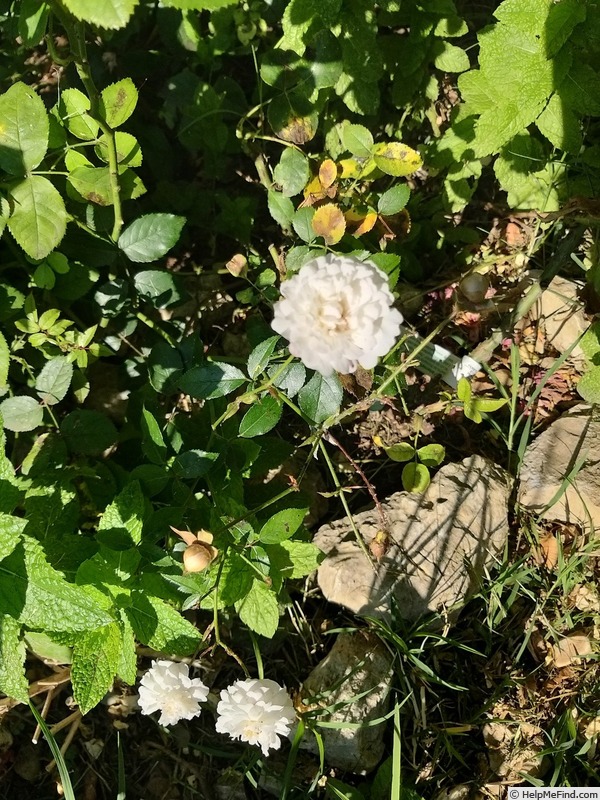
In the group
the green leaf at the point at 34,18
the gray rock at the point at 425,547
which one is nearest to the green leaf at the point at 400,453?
the gray rock at the point at 425,547

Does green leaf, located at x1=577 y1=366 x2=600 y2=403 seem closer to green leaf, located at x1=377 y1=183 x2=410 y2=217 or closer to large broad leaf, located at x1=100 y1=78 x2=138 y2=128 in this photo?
green leaf, located at x1=377 y1=183 x2=410 y2=217

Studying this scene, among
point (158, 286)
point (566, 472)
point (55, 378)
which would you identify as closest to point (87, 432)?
point (55, 378)

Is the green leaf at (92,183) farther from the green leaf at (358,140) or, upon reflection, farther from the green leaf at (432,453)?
the green leaf at (432,453)

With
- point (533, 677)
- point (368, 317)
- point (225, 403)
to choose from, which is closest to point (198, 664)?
point (225, 403)

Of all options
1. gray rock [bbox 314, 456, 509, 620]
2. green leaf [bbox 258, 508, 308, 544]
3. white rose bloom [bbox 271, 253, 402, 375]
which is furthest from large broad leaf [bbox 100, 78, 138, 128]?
gray rock [bbox 314, 456, 509, 620]

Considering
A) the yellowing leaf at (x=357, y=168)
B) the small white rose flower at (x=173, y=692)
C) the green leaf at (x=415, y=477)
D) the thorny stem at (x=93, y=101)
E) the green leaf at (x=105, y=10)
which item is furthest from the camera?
the green leaf at (x=415, y=477)

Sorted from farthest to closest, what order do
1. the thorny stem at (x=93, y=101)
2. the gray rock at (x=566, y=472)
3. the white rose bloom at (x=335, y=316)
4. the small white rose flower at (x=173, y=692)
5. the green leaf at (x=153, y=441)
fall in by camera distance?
1. the gray rock at (x=566, y=472)
2. the green leaf at (x=153, y=441)
3. the small white rose flower at (x=173, y=692)
4. the thorny stem at (x=93, y=101)
5. the white rose bloom at (x=335, y=316)

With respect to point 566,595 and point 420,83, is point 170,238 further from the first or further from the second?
point 566,595
